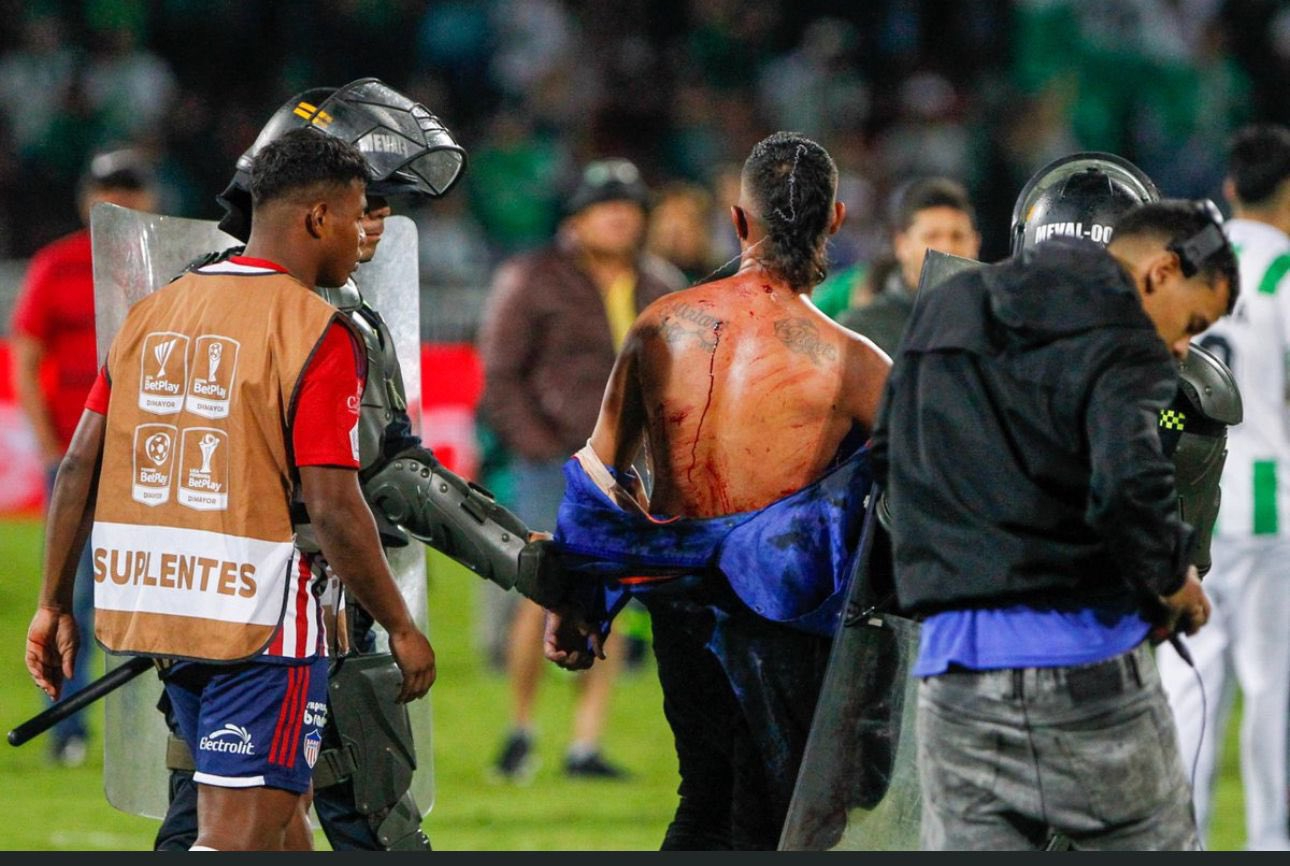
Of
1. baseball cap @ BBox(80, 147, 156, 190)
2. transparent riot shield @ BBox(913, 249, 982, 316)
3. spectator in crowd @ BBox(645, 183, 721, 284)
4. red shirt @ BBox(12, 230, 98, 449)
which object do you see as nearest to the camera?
transparent riot shield @ BBox(913, 249, 982, 316)

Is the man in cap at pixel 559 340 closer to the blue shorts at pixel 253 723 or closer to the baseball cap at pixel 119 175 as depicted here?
the baseball cap at pixel 119 175

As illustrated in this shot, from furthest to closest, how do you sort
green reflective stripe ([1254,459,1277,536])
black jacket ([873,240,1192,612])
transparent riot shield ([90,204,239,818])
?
green reflective stripe ([1254,459,1277,536]) → transparent riot shield ([90,204,239,818]) → black jacket ([873,240,1192,612])

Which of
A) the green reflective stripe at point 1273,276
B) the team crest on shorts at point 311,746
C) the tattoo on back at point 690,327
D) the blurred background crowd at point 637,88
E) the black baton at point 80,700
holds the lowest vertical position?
the team crest on shorts at point 311,746

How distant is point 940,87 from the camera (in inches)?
653

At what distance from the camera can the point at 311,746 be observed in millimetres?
4082

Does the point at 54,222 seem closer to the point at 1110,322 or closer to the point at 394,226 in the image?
the point at 394,226

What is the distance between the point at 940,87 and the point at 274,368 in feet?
43.8

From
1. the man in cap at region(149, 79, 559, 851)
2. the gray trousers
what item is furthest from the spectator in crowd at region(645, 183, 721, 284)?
the gray trousers

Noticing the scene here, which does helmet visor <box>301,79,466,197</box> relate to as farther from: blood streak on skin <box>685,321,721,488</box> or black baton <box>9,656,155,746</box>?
black baton <box>9,656,155,746</box>

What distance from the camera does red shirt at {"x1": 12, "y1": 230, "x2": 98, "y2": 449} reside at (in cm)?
801

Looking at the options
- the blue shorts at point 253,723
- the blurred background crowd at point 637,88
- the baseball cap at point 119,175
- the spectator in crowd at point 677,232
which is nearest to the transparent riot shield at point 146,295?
the blue shorts at point 253,723

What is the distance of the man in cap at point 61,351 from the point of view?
8008 millimetres

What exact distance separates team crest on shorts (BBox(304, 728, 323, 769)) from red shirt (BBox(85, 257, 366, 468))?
58 cm

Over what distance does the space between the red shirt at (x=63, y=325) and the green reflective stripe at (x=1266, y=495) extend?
15.0 feet
